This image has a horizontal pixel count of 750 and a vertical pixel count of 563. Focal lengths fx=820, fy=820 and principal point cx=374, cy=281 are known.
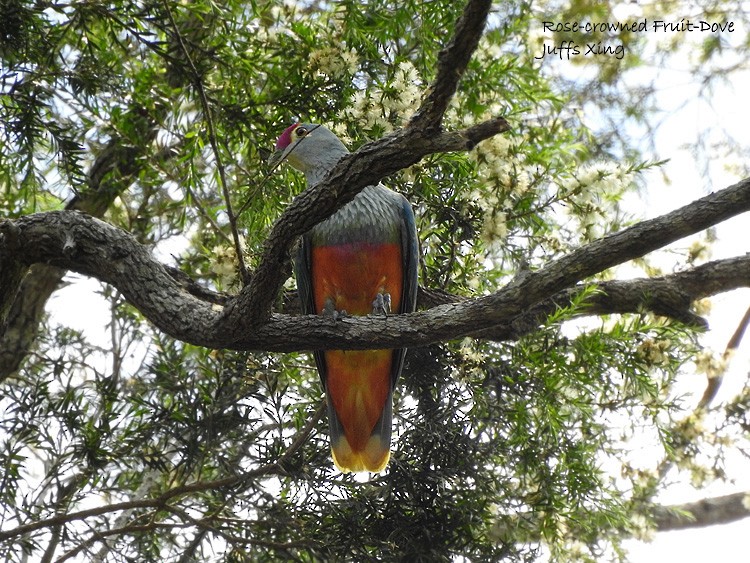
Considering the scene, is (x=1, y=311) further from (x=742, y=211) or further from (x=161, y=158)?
(x=742, y=211)

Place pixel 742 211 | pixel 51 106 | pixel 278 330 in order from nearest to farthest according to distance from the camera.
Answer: pixel 742 211 < pixel 278 330 < pixel 51 106

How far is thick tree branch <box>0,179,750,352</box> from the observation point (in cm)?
231

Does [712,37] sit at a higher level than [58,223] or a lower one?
higher

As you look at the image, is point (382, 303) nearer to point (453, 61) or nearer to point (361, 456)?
point (361, 456)

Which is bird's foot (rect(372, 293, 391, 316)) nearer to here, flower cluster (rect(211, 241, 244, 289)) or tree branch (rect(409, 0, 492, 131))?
flower cluster (rect(211, 241, 244, 289))

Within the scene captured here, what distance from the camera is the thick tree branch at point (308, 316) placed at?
231cm

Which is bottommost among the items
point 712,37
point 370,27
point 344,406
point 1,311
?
point 344,406

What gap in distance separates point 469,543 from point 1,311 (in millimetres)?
1966

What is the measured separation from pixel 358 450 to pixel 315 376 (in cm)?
73

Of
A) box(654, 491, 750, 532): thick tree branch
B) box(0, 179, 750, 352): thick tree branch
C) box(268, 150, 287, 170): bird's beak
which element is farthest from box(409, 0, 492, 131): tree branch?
box(654, 491, 750, 532): thick tree branch

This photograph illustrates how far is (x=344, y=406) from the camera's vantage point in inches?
134

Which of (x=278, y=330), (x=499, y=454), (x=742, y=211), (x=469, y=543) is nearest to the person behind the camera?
(x=742, y=211)

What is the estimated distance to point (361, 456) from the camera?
326 cm

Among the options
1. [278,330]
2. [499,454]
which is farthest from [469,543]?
[278,330]
